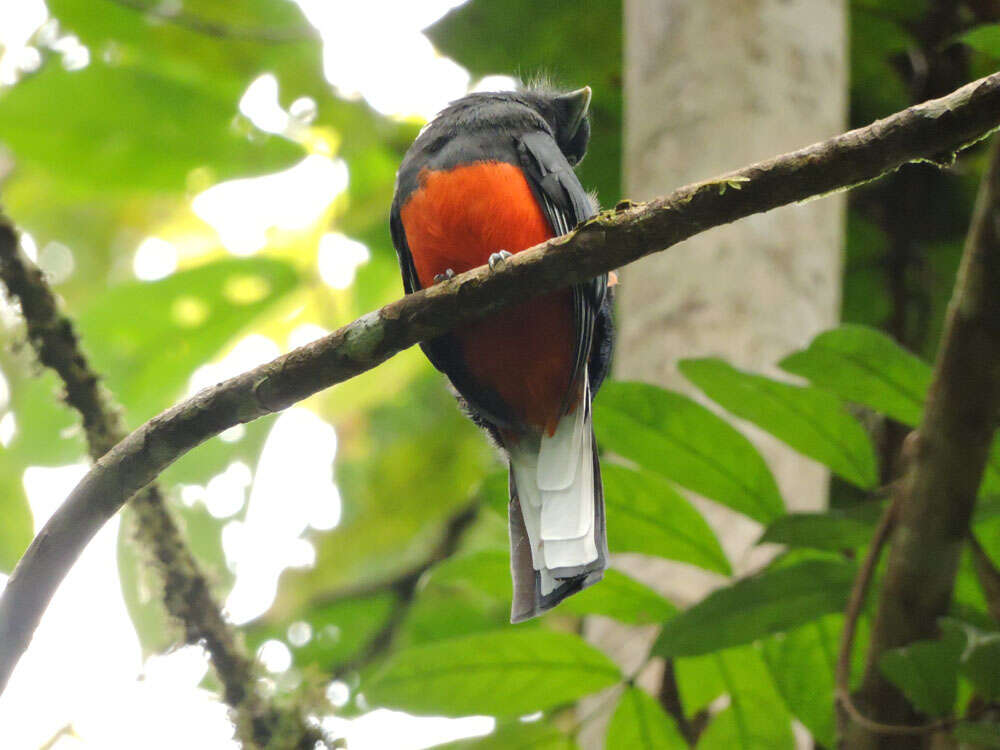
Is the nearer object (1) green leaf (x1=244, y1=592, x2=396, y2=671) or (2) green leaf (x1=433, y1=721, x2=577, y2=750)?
(2) green leaf (x1=433, y1=721, x2=577, y2=750)

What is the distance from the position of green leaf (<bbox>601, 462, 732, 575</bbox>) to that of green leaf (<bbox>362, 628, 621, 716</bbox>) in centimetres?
24

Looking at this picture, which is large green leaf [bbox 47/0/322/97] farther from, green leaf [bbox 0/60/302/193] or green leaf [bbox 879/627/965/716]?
green leaf [bbox 879/627/965/716]

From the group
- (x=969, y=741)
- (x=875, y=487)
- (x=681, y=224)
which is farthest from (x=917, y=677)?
(x=681, y=224)

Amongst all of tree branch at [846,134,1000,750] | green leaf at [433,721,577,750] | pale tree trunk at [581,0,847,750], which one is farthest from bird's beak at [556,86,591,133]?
green leaf at [433,721,577,750]

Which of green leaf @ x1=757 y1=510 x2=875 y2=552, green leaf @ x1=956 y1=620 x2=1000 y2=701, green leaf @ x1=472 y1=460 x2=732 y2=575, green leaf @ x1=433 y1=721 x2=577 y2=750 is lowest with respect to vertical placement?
green leaf @ x1=956 y1=620 x2=1000 y2=701

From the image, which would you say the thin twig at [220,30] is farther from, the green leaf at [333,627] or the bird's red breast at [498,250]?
the bird's red breast at [498,250]

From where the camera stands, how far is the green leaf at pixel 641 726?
2227mm

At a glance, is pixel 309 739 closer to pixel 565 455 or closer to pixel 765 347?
pixel 565 455

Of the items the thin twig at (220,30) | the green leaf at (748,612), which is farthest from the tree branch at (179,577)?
the thin twig at (220,30)

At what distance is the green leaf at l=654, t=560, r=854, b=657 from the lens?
2.05 m

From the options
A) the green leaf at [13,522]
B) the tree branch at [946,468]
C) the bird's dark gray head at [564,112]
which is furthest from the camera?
the green leaf at [13,522]

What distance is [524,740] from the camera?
2.35 metres

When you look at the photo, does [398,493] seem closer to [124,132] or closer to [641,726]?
[124,132]

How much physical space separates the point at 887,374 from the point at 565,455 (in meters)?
0.64
